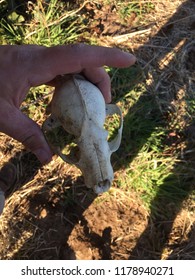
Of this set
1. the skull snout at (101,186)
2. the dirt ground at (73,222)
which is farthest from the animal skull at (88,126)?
the dirt ground at (73,222)

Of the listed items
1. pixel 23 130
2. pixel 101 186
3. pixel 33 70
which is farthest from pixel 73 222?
pixel 33 70

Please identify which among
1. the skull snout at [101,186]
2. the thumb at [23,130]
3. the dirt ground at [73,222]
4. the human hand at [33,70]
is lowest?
the dirt ground at [73,222]

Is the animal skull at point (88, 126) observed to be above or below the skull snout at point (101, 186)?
above

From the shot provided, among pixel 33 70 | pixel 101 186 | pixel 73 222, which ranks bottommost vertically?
pixel 73 222

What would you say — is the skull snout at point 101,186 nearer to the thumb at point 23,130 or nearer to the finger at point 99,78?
the thumb at point 23,130

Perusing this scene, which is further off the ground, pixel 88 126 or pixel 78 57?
pixel 78 57

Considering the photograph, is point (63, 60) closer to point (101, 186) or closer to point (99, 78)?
point (99, 78)
